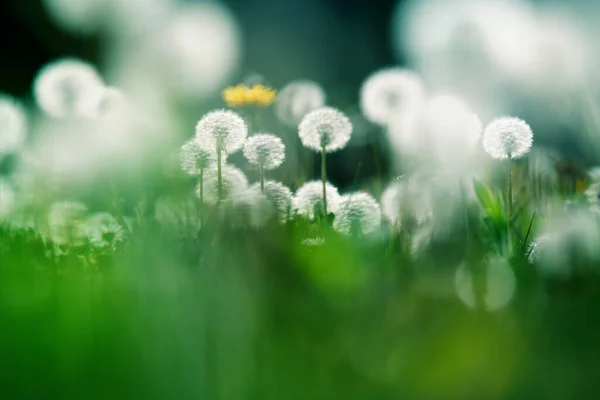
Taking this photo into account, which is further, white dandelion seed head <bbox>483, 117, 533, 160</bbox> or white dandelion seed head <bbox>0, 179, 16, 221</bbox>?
white dandelion seed head <bbox>0, 179, 16, 221</bbox>

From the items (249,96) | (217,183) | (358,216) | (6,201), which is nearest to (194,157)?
(217,183)

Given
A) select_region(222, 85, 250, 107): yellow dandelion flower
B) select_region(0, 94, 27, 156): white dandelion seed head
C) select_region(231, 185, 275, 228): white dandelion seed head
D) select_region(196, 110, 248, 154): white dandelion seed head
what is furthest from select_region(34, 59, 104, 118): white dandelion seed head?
select_region(231, 185, 275, 228): white dandelion seed head

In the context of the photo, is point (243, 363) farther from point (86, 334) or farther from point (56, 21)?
point (56, 21)

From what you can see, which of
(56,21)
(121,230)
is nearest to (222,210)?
(121,230)

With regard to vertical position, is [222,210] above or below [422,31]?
below

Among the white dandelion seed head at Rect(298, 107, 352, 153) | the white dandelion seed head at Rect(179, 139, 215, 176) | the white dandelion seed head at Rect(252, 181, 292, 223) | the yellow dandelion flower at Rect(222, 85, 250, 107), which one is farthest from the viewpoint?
the yellow dandelion flower at Rect(222, 85, 250, 107)

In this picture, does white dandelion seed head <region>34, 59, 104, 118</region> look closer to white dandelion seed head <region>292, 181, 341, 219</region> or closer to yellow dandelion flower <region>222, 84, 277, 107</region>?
yellow dandelion flower <region>222, 84, 277, 107</region>

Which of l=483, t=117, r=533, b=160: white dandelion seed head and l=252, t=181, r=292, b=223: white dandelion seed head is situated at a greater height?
Result: l=483, t=117, r=533, b=160: white dandelion seed head

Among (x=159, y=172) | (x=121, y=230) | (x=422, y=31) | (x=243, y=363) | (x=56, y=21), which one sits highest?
(x=56, y=21)
